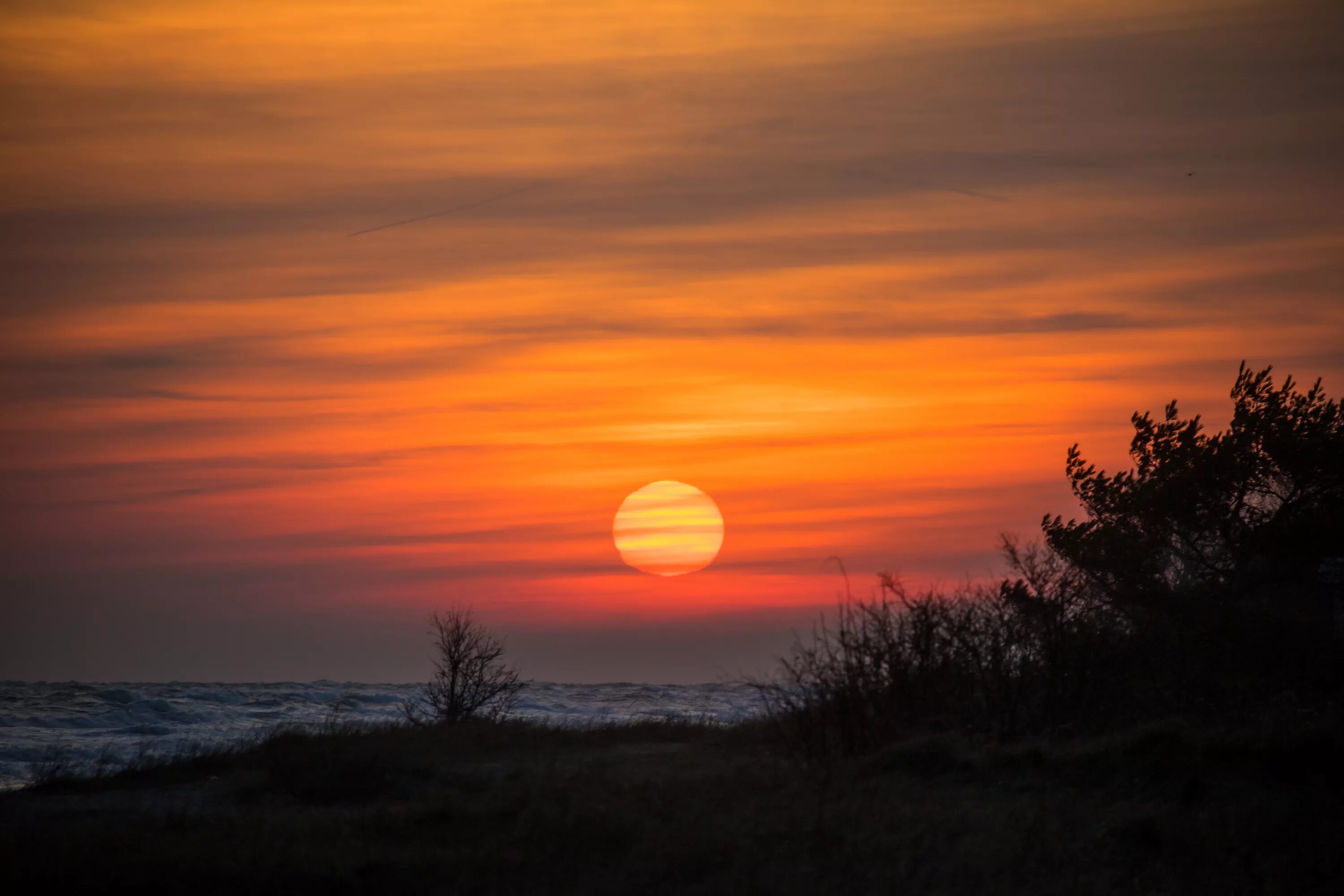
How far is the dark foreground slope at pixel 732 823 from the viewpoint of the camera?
11.6m

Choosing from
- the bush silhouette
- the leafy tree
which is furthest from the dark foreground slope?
the leafy tree

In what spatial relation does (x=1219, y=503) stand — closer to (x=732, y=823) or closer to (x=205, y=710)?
(x=732, y=823)

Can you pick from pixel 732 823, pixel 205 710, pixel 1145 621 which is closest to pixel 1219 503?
pixel 1145 621

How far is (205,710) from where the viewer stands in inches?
2451

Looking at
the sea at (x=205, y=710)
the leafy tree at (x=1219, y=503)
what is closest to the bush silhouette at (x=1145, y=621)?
the leafy tree at (x=1219, y=503)

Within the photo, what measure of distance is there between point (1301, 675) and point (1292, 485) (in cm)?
593

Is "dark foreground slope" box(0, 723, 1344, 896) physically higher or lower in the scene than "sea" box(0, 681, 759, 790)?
lower

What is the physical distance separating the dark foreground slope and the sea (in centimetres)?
942

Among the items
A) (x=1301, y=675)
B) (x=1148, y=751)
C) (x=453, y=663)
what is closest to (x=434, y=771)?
(x=1148, y=751)

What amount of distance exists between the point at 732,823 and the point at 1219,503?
804 inches

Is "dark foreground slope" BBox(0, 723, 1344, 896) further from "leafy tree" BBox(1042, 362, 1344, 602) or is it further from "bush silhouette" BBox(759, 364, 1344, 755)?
"leafy tree" BBox(1042, 362, 1344, 602)

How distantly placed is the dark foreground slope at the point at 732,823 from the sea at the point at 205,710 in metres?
9.42

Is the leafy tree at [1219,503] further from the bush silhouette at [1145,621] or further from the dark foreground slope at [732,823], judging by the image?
the dark foreground slope at [732,823]

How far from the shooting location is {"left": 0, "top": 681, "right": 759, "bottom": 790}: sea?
43.9 metres
